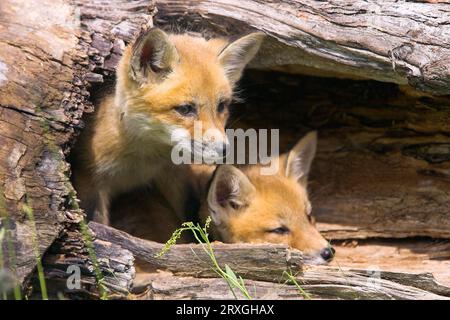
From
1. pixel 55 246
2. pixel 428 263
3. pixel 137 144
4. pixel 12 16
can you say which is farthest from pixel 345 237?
pixel 12 16

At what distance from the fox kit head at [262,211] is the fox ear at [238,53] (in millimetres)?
748

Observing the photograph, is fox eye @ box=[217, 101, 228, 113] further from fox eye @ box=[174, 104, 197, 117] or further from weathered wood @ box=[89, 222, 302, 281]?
weathered wood @ box=[89, 222, 302, 281]

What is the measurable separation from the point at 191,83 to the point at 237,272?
1.34m

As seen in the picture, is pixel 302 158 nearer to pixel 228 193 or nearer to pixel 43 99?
pixel 228 193

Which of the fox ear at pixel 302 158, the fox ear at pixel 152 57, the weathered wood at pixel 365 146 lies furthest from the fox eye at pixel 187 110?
the weathered wood at pixel 365 146

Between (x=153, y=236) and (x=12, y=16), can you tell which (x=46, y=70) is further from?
(x=153, y=236)

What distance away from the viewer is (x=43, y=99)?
172 inches

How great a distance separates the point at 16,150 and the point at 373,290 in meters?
2.24

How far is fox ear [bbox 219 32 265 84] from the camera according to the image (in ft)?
16.4

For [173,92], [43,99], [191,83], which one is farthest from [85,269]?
[191,83]

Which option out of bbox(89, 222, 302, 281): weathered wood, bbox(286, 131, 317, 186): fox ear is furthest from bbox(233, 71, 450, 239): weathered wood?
bbox(89, 222, 302, 281): weathered wood

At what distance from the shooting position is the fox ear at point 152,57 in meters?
4.63

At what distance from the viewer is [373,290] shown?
A: 4254mm

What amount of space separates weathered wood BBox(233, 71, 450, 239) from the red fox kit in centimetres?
95
